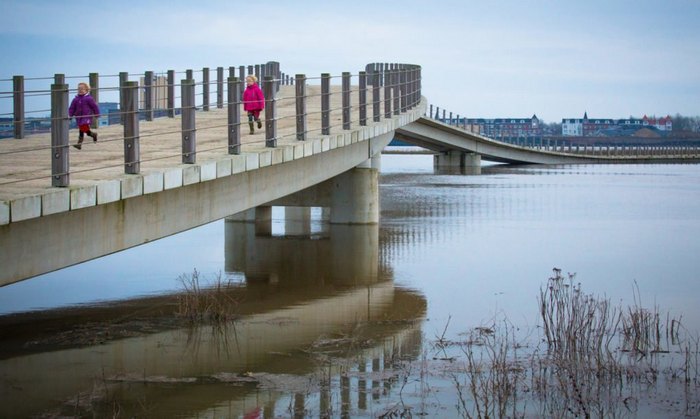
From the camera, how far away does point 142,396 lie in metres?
12.6

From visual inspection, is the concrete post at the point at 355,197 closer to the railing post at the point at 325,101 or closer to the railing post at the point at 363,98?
the railing post at the point at 363,98

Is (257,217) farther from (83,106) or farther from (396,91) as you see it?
(83,106)

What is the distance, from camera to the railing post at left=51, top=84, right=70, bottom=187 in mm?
13328

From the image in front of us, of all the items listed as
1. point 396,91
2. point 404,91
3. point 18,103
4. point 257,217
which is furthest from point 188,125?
point 404,91

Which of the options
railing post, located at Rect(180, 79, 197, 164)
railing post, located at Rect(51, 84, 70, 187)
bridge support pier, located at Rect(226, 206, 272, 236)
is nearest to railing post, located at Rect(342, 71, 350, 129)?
bridge support pier, located at Rect(226, 206, 272, 236)

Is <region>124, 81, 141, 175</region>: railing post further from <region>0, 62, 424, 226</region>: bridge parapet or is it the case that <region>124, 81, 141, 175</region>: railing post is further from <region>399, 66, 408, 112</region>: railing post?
<region>399, 66, 408, 112</region>: railing post

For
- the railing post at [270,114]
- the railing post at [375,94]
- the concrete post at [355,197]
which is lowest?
the concrete post at [355,197]

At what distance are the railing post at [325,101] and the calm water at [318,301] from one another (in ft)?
8.63

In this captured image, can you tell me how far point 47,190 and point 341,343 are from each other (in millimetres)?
4297

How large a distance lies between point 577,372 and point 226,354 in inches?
166

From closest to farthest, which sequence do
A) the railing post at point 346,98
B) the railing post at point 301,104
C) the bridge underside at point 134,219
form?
1. the bridge underside at point 134,219
2. the railing post at point 301,104
3. the railing post at point 346,98

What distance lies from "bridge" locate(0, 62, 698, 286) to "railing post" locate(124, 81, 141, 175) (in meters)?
0.01

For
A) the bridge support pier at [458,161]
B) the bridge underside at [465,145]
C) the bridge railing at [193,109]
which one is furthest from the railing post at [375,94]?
the bridge support pier at [458,161]

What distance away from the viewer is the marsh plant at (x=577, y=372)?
39.9 ft
